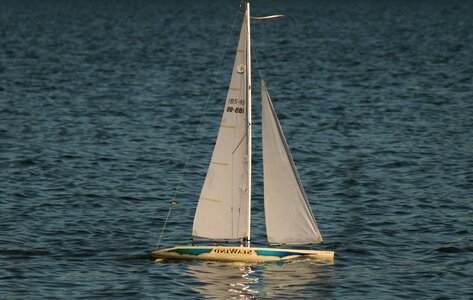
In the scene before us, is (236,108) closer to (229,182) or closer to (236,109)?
(236,109)

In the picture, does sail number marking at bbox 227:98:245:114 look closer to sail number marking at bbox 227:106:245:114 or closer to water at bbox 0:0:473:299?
sail number marking at bbox 227:106:245:114

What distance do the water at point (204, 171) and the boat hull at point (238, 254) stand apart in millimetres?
289

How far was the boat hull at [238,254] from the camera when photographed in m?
33.7

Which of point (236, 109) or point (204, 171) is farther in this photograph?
point (204, 171)

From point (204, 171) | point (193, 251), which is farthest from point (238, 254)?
point (204, 171)

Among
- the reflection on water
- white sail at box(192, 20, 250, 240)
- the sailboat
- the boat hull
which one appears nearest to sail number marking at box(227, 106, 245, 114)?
white sail at box(192, 20, 250, 240)

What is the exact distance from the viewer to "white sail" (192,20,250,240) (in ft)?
107

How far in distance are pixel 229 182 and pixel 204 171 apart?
693 inches

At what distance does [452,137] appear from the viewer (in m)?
60.9

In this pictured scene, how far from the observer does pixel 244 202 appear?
33469 millimetres

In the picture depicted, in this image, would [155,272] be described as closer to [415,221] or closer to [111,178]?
[415,221]

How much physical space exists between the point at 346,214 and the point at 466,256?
23.2 ft

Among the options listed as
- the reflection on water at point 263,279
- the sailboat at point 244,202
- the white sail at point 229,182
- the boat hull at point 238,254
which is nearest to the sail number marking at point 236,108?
the white sail at point 229,182

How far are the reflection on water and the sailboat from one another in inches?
15.3
